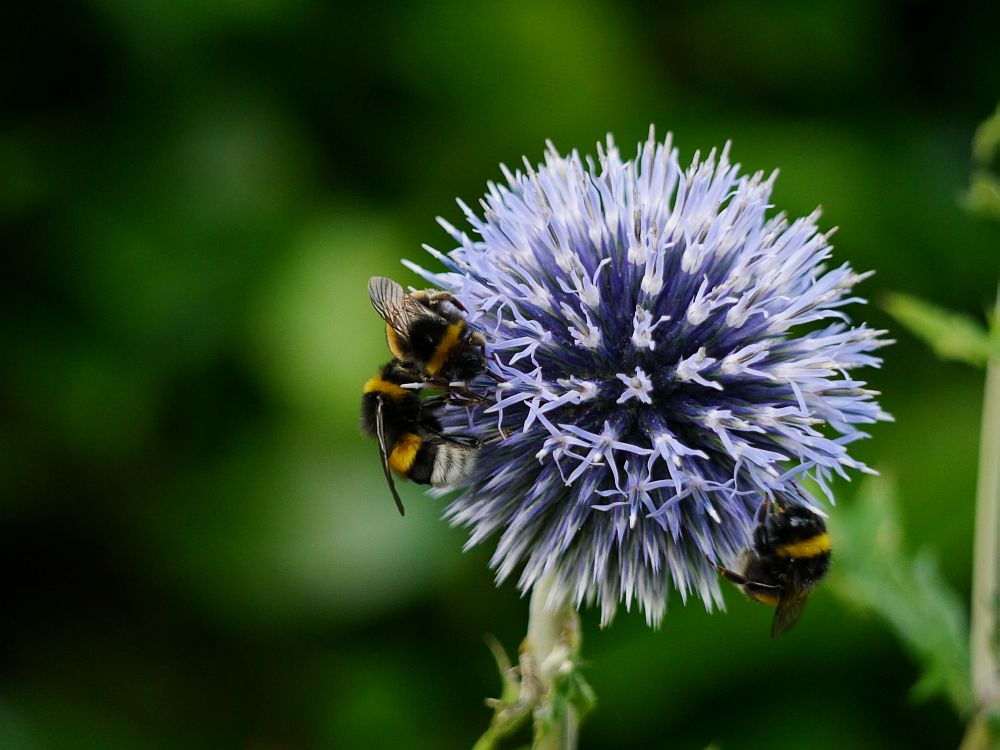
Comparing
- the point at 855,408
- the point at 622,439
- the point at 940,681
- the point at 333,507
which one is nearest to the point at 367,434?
the point at 622,439

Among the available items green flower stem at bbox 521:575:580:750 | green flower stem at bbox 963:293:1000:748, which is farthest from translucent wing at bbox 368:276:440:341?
green flower stem at bbox 963:293:1000:748

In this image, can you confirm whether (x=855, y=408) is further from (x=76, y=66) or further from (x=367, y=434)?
(x=76, y=66)

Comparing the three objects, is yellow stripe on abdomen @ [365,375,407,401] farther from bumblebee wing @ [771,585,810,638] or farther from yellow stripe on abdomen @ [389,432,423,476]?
bumblebee wing @ [771,585,810,638]

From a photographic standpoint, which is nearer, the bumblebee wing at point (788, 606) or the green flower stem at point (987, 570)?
the bumblebee wing at point (788, 606)

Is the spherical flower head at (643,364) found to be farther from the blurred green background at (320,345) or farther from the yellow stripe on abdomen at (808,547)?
the blurred green background at (320,345)

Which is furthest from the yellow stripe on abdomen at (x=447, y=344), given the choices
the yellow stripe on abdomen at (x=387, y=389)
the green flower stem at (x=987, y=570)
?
the green flower stem at (x=987, y=570)

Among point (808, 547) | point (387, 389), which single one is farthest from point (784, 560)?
point (387, 389)
